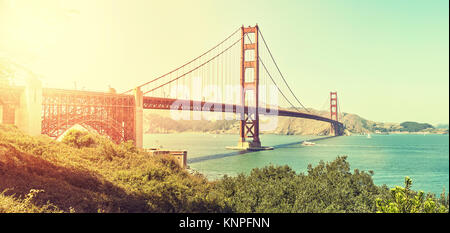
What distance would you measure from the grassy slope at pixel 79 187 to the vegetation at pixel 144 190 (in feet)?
0.08

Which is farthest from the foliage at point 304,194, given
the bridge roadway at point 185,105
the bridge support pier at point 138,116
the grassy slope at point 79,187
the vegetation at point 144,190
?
the bridge roadway at point 185,105

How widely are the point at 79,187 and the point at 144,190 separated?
94.8 inches

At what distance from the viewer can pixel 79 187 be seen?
11430mm

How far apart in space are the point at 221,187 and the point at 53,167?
764cm

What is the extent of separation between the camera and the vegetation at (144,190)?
345 inches

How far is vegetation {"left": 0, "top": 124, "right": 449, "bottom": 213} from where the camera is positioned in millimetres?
8773

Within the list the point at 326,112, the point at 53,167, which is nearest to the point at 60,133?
the point at 53,167

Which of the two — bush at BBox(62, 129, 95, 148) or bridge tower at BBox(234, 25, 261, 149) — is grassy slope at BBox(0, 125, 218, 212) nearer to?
bush at BBox(62, 129, 95, 148)

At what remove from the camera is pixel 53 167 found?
1234cm

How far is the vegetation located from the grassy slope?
24 mm

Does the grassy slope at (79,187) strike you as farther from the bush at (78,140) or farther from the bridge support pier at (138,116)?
the bridge support pier at (138,116)

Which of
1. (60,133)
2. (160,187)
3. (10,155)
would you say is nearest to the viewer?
(10,155)

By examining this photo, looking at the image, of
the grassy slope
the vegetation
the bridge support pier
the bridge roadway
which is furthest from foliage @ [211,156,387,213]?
the bridge roadway
